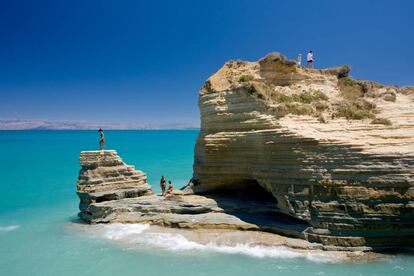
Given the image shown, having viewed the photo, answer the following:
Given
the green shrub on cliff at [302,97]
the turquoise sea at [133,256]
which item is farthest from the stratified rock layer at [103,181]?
the green shrub on cliff at [302,97]

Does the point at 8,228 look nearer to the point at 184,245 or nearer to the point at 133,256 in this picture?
the point at 133,256

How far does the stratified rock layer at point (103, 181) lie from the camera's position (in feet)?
63.5

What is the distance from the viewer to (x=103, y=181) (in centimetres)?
1970

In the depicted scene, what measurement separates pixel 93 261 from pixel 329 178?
9294 mm

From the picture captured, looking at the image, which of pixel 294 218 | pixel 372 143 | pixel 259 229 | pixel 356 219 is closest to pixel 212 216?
pixel 259 229

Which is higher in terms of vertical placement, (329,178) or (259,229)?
(329,178)

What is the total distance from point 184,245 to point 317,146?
6.47 m

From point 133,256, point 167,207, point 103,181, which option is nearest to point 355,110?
point 167,207

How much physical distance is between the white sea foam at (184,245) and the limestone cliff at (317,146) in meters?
0.95

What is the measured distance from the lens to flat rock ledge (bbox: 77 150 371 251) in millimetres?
16000

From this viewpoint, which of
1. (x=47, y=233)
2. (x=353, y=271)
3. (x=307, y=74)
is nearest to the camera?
(x=353, y=271)

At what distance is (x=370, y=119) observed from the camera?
1570 cm

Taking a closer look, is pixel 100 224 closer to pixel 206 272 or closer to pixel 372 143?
pixel 206 272

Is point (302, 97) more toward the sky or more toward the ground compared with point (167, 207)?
more toward the sky
